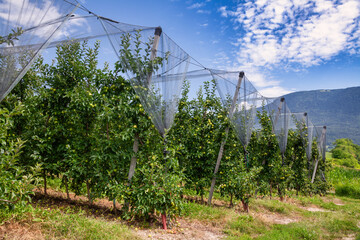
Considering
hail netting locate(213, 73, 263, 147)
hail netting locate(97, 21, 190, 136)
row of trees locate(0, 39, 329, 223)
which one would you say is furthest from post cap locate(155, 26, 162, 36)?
hail netting locate(213, 73, 263, 147)

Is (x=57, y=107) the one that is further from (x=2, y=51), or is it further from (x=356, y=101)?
(x=356, y=101)

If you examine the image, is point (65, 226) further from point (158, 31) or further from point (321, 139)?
point (321, 139)

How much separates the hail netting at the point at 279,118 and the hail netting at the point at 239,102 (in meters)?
2.12

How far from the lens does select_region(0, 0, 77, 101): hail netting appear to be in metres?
2.04

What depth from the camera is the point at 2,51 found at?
206cm

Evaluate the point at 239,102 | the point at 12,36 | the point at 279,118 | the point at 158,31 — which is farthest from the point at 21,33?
the point at 279,118

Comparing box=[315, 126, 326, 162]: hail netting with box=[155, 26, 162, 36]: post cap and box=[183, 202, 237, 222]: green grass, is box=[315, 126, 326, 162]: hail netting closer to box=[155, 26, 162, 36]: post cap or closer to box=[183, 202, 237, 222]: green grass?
box=[183, 202, 237, 222]: green grass

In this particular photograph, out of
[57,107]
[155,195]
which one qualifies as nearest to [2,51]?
[57,107]

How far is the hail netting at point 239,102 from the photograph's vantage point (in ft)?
17.4

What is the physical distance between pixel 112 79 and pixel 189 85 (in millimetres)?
2397

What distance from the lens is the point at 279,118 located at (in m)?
7.90

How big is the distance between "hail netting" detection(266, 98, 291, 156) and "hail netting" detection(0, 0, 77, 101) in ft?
22.4

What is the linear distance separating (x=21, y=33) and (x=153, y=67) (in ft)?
5.61

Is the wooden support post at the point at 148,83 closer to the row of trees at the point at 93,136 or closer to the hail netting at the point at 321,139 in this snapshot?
the row of trees at the point at 93,136
